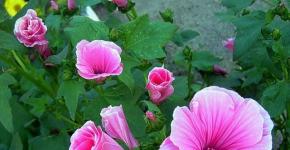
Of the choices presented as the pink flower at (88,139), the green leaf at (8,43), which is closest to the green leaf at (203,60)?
the green leaf at (8,43)

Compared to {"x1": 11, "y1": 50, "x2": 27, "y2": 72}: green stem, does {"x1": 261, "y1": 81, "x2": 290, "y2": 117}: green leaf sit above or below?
below

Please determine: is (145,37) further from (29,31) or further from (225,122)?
(225,122)

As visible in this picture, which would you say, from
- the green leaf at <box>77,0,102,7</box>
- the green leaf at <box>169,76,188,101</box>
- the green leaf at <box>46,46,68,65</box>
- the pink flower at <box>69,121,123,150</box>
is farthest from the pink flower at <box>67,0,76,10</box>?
the pink flower at <box>69,121,123,150</box>

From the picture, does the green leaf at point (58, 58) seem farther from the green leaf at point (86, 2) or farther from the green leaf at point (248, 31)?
the green leaf at point (248, 31)

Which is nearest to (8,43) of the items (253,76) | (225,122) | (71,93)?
(71,93)

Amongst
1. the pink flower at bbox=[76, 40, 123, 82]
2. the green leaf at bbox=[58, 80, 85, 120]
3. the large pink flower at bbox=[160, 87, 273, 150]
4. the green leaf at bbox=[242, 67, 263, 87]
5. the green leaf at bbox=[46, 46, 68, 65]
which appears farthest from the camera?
the green leaf at bbox=[242, 67, 263, 87]

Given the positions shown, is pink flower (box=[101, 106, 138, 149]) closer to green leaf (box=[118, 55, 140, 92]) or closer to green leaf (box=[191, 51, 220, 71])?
green leaf (box=[118, 55, 140, 92])
